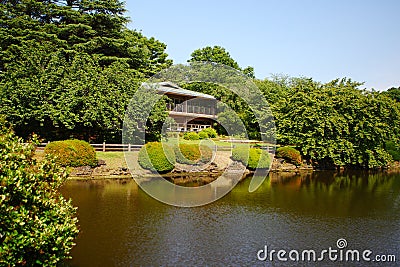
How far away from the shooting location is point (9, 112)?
25344 mm

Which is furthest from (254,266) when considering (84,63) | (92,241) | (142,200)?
(84,63)

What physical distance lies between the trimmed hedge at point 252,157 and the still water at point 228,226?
23.4ft

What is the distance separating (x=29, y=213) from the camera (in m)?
7.23

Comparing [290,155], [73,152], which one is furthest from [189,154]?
[290,155]

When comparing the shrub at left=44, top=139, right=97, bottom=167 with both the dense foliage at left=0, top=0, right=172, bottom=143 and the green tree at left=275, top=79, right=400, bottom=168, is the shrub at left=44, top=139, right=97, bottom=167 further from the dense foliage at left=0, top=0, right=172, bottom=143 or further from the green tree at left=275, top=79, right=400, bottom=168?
the green tree at left=275, top=79, right=400, bottom=168

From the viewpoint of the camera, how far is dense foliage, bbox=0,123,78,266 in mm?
6680

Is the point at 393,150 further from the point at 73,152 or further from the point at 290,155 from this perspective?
the point at 73,152

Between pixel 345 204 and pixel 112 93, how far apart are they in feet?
54.9

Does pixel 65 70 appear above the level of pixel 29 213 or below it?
above

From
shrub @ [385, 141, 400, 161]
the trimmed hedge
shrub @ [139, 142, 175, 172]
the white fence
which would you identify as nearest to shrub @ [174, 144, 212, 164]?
shrub @ [139, 142, 175, 172]

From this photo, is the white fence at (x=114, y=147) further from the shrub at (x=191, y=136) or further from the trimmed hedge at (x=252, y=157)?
the shrub at (x=191, y=136)

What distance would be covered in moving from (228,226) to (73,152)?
40.6 feet

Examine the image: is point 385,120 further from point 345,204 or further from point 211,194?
point 211,194

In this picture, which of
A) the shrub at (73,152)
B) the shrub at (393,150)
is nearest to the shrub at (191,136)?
the shrub at (73,152)
